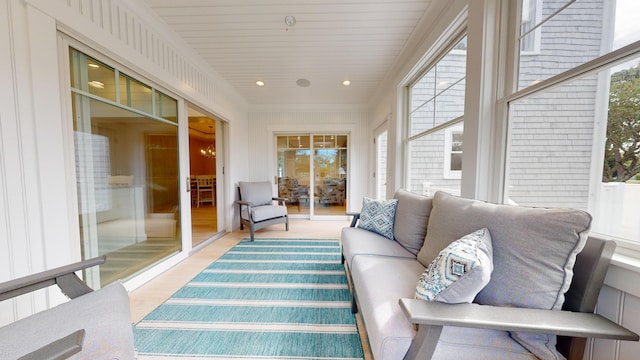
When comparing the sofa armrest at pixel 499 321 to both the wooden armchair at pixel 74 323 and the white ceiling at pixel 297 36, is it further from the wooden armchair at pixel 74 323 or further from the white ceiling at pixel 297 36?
the white ceiling at pixel 297 36

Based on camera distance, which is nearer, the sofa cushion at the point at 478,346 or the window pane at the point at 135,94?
the sofa cushion at the point at 478,346

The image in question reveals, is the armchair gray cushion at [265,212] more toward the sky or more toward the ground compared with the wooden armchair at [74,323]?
more toward the ground

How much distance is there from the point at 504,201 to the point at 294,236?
2765 millimetres

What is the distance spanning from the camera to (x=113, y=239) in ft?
5.90

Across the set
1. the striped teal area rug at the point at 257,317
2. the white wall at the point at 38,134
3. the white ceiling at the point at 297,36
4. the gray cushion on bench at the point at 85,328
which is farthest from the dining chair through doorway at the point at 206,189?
the gray cushion on bench at the point at 85,328

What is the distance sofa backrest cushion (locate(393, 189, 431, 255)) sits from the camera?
63.5 inches

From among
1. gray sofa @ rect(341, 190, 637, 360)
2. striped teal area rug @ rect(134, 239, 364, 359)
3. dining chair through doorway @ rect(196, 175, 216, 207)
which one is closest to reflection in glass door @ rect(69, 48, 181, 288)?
striped teal area rug @ rect(134, 239, 364, 359)

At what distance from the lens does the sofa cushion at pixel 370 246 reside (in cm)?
158

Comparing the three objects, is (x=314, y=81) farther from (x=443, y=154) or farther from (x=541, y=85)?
(x=541, y=85)

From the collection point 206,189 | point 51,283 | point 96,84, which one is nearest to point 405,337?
point 51,283

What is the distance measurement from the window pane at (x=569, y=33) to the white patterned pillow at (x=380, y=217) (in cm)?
129

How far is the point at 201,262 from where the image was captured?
2.50 metres

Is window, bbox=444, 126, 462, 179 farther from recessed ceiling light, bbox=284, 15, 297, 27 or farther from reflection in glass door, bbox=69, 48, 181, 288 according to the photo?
reflection in glass door, bbox=69, 48, 181, 288

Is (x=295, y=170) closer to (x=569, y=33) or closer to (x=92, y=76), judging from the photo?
(x=92, y=76)
